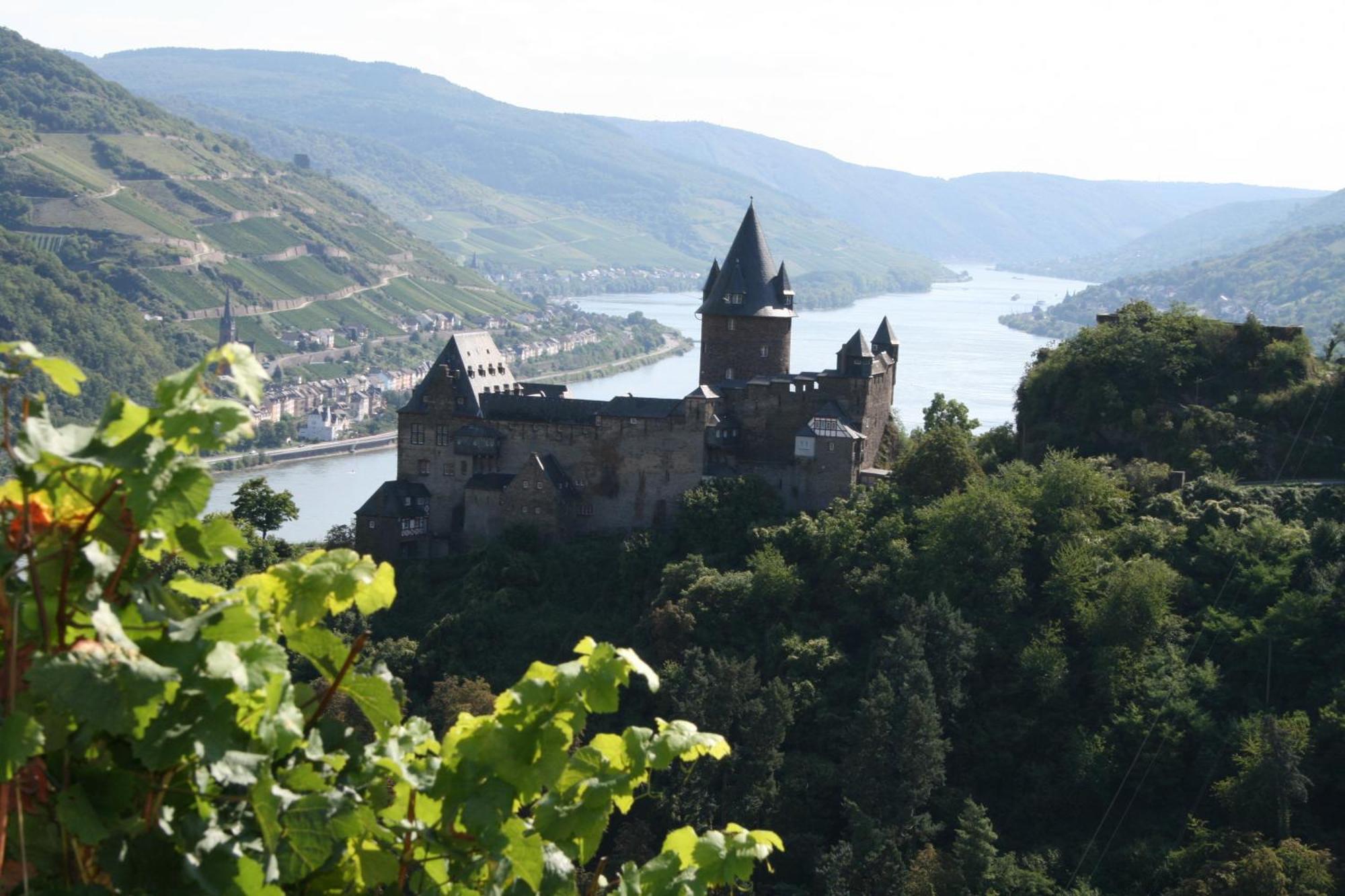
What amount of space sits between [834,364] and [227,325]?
141 feet

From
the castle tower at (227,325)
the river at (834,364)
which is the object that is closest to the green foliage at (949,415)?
the river at (834,364)

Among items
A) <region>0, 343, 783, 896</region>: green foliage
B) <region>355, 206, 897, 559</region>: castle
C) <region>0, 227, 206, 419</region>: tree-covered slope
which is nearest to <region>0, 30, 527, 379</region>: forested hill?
<region>0, 227, 206, 419</region>: tree-covered slope

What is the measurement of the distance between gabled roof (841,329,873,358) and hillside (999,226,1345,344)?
92846 mm

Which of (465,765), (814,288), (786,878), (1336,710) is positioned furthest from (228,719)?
(814,288)

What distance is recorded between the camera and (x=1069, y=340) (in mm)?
39188

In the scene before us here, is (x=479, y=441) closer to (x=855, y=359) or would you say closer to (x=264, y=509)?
(x=855, y=359)

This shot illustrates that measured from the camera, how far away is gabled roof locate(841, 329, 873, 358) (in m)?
34.2

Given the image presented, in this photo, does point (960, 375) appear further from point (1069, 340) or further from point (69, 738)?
point (69, 738)

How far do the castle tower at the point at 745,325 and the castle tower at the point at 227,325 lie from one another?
7541 cm

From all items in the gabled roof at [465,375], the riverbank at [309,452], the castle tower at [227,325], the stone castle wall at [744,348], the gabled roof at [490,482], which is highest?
the stone castle wall at [744,348]

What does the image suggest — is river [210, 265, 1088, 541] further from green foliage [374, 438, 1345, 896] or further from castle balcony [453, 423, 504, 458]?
castle balcony [453, 423, 504, 458]

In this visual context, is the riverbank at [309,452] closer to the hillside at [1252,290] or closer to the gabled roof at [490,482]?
the gabled roof at [490,482]

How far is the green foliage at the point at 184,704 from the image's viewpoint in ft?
13.1

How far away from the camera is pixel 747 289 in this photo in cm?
3666
